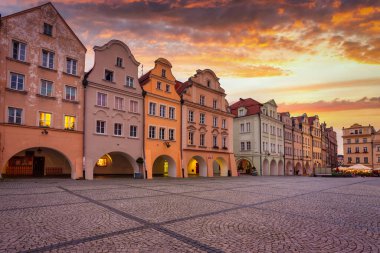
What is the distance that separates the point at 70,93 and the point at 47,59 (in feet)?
12.1

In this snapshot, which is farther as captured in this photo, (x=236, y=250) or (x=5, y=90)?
(x=5, y=90)

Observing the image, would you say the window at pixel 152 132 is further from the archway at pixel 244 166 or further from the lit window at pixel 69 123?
the archway at pixel 244 166

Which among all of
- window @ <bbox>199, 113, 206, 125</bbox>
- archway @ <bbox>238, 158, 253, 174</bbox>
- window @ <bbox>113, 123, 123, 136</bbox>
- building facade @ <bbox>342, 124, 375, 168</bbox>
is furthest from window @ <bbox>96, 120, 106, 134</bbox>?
building facade @ <bbox>342, 124, 375, 168</bbox>

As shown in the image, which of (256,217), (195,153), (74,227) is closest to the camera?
(74,227)

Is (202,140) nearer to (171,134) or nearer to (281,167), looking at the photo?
(171,134)

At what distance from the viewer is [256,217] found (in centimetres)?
859

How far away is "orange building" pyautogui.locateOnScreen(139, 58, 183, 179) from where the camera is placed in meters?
30.6

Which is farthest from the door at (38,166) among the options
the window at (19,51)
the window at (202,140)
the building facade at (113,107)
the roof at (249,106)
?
the roof at (249,106)

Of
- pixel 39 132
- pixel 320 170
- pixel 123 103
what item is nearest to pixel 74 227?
pixel 39 132

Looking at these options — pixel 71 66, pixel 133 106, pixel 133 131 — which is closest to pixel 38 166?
pixel 133 131

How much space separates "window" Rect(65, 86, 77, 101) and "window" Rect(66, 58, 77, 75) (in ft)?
5.34

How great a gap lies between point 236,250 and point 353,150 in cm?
9959

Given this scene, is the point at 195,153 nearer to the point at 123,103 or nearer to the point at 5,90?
the point at 123,103

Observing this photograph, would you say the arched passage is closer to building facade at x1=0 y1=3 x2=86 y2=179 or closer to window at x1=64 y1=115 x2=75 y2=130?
building facade at x1=0 y1=3 x2=86 y2=179
